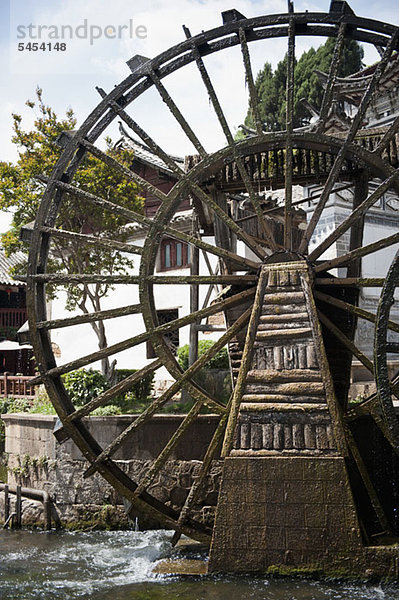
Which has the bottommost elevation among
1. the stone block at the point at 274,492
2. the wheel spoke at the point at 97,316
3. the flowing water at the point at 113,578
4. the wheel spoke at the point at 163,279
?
the flowing water at the point at 113,578

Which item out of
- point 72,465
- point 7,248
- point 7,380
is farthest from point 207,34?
point 7,380

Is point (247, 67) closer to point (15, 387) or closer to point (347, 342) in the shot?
point (347, 342)

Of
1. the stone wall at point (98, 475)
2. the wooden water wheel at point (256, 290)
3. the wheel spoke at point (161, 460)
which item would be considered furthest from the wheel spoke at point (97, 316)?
the stone wall at point (98, 475)

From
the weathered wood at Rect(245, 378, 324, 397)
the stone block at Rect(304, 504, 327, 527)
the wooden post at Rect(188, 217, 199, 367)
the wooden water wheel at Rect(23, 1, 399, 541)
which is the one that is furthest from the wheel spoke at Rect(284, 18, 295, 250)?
the stone block at Rect(304, 504, 327, 527)

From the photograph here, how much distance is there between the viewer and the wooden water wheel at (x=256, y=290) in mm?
6098

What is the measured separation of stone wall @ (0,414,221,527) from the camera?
8.20 metres

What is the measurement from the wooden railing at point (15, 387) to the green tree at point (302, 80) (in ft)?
51.1

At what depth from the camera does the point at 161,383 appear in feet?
52.3

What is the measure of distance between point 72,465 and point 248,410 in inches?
154

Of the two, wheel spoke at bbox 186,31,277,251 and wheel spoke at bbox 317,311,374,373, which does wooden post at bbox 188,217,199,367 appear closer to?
wheel spoke at bbox 186,31,277,251

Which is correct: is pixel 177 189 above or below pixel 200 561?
above

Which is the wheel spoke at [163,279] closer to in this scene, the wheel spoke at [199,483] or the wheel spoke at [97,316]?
the wheel spoke at [97,316]

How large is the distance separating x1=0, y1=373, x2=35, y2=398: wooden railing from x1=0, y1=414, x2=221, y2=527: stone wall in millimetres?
4569

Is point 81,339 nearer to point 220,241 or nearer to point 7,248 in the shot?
point 7,248
